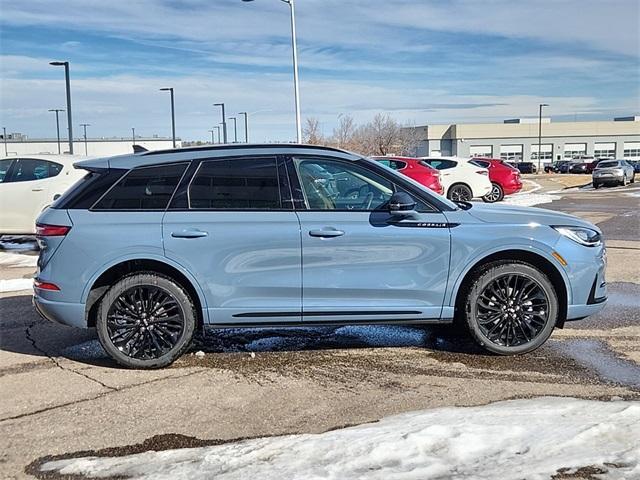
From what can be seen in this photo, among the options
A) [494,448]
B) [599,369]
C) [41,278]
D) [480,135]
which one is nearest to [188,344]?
[41,278]

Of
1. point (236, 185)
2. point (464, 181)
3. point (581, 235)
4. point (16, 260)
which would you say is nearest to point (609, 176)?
point (464, 181)

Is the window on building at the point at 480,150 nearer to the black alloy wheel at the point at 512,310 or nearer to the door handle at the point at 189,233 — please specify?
the black alloy wheel at the point at 512,310

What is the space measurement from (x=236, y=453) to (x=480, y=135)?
103 m

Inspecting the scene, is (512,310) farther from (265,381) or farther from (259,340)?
(259,340)

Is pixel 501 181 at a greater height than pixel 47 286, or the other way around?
pixel 501 181

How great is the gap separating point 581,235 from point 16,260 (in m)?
9.09

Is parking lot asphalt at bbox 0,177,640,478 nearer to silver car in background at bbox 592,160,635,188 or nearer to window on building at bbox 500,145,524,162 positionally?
silver car in background at bbox 592,160,635,188

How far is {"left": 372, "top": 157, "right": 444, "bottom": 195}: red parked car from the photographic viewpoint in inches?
671

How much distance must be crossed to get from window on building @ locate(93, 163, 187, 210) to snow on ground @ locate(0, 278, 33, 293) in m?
4.12

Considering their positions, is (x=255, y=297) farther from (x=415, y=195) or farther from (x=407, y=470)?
(x=407, y=470)

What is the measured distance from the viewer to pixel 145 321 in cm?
520

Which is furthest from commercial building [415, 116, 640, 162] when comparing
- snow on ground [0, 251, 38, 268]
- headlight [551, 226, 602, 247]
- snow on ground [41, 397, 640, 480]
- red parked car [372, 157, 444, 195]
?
snow on ground [41, 397, 640, 480]

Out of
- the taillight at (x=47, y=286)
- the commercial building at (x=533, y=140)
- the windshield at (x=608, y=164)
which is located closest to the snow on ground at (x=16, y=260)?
the taillight at (x=47, y=286)

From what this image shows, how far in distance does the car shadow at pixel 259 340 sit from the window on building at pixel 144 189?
1.29 metres
